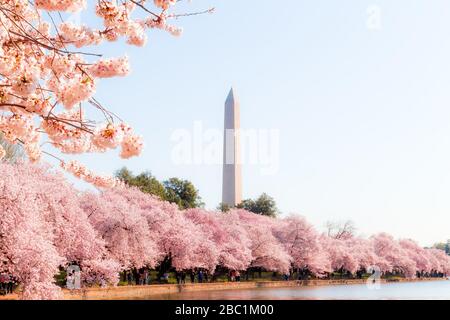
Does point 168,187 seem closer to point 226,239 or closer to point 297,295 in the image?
point 226,239

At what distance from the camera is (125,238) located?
99.7ft

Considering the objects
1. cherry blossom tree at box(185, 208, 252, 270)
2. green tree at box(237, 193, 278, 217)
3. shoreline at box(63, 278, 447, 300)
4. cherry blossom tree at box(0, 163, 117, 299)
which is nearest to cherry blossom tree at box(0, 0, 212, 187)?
cherry blossom tree at box(0, 163, 117, 299)

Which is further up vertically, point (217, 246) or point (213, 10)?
point (213, 10)

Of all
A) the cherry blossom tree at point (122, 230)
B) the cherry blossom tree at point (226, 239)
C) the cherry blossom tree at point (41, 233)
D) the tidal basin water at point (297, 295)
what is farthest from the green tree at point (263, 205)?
the cherry blossom tree at point (41, 233)

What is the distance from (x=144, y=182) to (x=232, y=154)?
27.5 ft

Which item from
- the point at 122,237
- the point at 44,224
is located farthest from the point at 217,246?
the point at 44,224

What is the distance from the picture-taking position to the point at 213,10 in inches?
273

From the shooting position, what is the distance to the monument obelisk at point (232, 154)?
50.9 metres

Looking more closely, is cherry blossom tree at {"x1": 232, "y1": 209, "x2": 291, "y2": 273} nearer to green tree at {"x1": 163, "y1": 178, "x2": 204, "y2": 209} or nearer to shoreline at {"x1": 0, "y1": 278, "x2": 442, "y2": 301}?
shoreline at {"x1": 0, "y1": 278, "x2": 442, "y2": 301}

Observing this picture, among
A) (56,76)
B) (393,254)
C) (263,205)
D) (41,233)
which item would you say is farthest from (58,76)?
(393,254)

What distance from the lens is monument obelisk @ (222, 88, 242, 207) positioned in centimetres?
5091
